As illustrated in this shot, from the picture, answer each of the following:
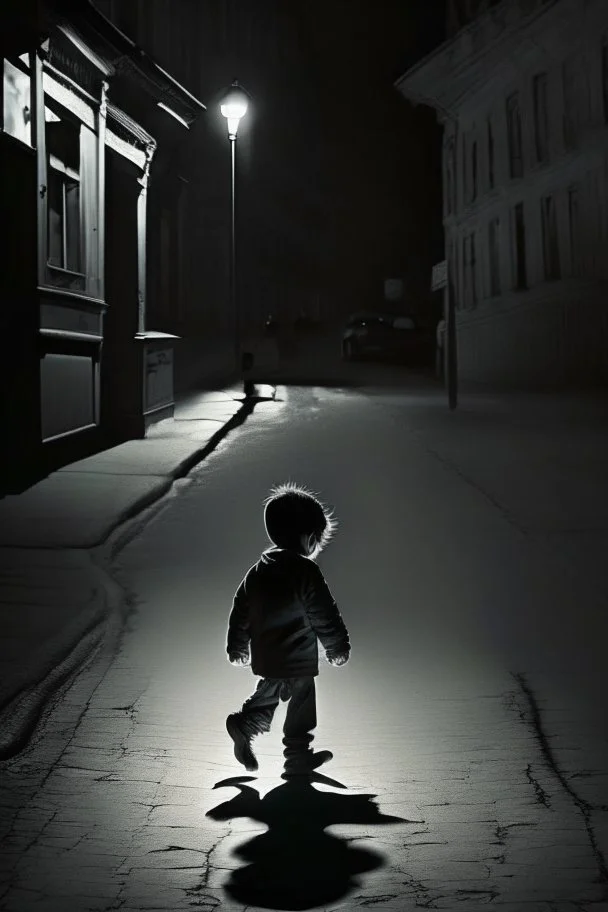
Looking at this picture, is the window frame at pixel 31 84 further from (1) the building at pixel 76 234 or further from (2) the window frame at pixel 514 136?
(2) the window frame at pixel 514 136

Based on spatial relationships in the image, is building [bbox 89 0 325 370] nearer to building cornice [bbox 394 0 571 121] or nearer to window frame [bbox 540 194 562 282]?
building cornice [bbox 394 0 571 121]

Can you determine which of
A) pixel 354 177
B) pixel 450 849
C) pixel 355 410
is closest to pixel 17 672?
pixel 450 849

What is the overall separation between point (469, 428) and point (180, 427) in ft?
13.6

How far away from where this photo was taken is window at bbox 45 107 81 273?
1612 centimetres

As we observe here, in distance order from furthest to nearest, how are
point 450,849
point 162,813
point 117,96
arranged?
point 117,96 < point 162,813 < point 450,849

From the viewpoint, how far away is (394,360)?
42.4 m

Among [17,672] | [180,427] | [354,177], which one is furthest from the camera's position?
[354,177]

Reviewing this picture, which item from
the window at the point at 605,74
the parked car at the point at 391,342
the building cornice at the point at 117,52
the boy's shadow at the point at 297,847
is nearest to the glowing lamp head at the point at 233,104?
the window at the point at 605,74

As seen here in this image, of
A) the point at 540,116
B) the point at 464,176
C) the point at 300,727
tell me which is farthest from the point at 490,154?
the point at 300,727

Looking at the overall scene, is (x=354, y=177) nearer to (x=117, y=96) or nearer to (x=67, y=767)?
(x=117, y=96)

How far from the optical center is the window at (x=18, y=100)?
1404 cm

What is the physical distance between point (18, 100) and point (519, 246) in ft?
81.9

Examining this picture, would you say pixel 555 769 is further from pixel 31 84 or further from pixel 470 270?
pixel 470 270

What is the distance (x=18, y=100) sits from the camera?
47.0 feet
